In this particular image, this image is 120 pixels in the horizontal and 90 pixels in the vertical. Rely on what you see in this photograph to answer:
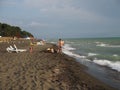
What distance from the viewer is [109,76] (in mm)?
11508

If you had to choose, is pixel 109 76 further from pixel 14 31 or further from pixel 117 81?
pixel 14 31

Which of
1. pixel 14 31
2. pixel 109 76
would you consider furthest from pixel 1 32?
pixel 109 76

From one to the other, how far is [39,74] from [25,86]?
7.59ft

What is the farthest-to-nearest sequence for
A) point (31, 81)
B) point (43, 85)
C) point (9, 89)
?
point (31, 81)
point (43, 85)
point (9, 89)

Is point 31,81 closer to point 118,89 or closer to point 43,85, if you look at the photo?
point 43,85

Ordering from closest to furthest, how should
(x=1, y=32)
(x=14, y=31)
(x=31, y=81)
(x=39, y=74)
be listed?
(x=31, y=81), (x=39, y=74), (x=1, y=32), (x=14, y=31)

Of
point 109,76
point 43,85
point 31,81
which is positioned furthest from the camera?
point 109,76

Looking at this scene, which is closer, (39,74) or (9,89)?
(9,89)

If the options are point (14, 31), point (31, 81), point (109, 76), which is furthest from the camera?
point (14, 31)

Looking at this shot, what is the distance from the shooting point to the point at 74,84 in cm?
Answer: 855

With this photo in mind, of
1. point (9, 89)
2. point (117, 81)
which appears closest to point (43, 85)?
point (9, 89)

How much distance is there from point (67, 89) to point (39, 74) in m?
2.68

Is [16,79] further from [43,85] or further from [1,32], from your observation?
[1,32]

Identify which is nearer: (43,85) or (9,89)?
(9,89)
